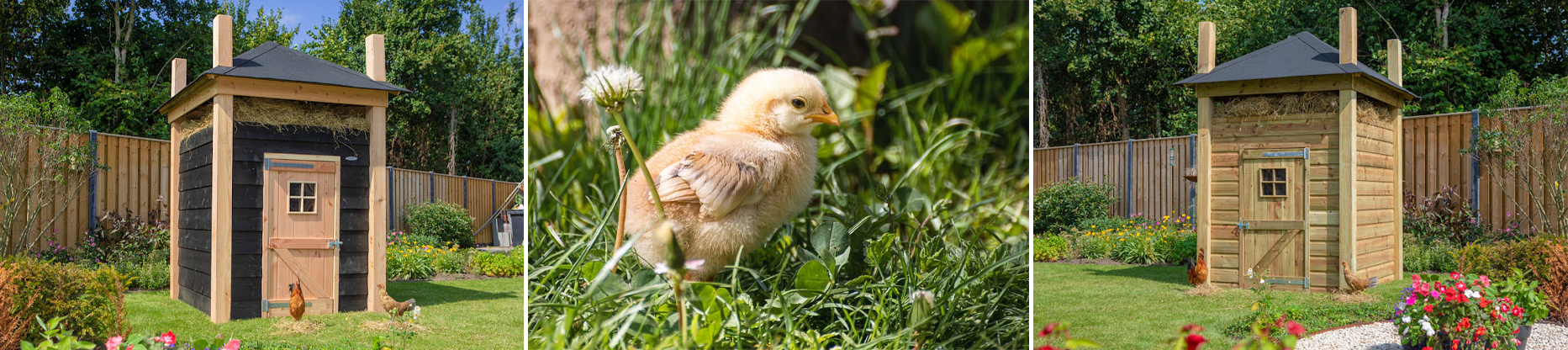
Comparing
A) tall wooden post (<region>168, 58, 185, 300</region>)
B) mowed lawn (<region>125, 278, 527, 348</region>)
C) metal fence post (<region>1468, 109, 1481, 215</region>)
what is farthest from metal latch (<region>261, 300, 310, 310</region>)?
metal fence post (<region>1468, 109, 1481, 215</region>)

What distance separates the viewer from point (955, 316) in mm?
1648

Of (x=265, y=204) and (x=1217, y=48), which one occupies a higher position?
(x=1217, y=48)

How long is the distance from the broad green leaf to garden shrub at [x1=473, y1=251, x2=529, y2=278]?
7.92m

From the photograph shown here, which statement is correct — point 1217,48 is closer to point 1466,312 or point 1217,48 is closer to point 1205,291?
point 1205,291

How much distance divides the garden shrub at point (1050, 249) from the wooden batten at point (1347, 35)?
140 inches

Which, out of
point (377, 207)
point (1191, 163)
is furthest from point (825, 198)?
point (1191, 163)

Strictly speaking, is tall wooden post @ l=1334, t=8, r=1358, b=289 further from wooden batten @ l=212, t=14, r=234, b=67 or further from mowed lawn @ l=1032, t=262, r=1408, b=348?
wooden batten @ l=212, t=14, r=234, b=67

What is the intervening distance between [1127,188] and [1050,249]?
2.12 metres

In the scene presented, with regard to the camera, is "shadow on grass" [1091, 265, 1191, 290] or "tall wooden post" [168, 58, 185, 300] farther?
"shadow on grass" [1091, 265, 1191, 290]

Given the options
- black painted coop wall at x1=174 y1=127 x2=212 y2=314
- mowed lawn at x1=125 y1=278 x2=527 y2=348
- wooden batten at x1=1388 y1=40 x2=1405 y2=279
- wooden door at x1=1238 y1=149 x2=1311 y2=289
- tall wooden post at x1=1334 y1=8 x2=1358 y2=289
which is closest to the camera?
mowed lawn at x1=125 y1=278 x2=527 y2=348

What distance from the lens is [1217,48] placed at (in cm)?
1330

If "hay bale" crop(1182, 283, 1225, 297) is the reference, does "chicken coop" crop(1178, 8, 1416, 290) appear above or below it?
above

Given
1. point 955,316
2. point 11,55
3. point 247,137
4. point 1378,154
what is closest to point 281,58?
point 247,137

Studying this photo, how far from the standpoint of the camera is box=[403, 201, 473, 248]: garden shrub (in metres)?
10.6
